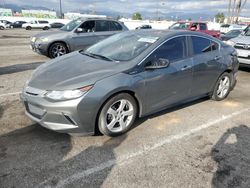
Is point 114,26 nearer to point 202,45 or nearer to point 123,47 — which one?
point 202,45

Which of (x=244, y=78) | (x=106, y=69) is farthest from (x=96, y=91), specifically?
(x=244, y=78)

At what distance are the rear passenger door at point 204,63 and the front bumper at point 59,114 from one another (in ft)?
7.82

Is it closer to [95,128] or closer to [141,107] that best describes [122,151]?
[95,128]

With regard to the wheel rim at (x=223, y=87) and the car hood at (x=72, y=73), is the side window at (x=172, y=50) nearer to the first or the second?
the car hood at (x=72, y=73)

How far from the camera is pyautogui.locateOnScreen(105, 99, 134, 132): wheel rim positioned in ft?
12.9

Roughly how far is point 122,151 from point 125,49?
1.81 meters

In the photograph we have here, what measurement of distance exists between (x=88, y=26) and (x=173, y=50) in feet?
21.3

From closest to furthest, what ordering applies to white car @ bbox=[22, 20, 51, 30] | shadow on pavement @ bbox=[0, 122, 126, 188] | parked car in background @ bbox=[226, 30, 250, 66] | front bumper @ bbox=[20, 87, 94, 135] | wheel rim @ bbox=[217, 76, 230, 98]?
shadow on pavement @ bbox=[0, 122, 126, 188] < front bumper @ bbox=[20, 87, 94, 135] < wheel rim @ bbox=[217, 76, 230, 98] < parked car in background @ bbox=[226, 30, 250, 66] < white car @ bbox=[22, 20, 51, 30]

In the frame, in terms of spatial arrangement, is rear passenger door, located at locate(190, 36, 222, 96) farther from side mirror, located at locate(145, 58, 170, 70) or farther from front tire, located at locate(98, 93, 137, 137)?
front tire, located at locate(98, 93, 137, 137)

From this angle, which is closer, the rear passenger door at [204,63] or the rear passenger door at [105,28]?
the rear passenger door at [204,63]

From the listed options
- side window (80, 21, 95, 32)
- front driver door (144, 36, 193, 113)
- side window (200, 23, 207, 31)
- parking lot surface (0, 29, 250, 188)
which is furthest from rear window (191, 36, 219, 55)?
side window (200, 23, 207, 31)

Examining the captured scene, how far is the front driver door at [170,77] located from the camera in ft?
14.0

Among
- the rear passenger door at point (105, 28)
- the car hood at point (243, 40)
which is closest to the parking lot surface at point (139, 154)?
the car hood at point (243, 40)

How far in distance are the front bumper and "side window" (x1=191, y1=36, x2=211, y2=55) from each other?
260 centimetres
